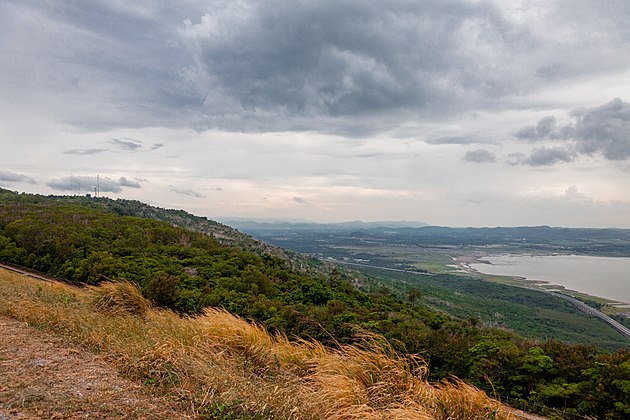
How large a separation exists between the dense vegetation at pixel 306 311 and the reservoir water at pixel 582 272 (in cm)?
7816

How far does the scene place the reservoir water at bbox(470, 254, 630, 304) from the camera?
85562 mm

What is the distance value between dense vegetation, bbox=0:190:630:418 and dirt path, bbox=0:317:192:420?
2.38 metres

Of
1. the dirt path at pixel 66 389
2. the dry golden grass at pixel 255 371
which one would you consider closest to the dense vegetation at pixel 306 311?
the dry golden grass at pixel 255 371

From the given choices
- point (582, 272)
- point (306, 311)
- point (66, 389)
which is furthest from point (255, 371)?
point (582, 272)

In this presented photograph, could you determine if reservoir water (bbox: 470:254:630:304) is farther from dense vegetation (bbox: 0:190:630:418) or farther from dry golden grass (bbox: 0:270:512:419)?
dry golden grass (bbox: 0:270:512:419)

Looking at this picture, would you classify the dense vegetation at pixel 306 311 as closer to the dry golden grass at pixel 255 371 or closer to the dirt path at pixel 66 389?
the dry golden grass at pixel 255 371

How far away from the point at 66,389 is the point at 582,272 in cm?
13304

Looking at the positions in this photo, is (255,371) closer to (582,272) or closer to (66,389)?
(66,389)

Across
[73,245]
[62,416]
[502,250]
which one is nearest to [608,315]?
[73,245]

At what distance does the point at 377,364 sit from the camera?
15.0 ft

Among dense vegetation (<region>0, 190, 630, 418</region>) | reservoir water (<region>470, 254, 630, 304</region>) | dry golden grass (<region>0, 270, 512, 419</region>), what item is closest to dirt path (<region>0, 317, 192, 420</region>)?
dry golden grass (<region>0, 270, 512, 419</region>)

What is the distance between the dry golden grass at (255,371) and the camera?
352 cm

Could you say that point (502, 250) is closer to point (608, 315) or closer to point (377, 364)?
point (608, 315)

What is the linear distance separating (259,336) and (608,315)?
74.8 m
